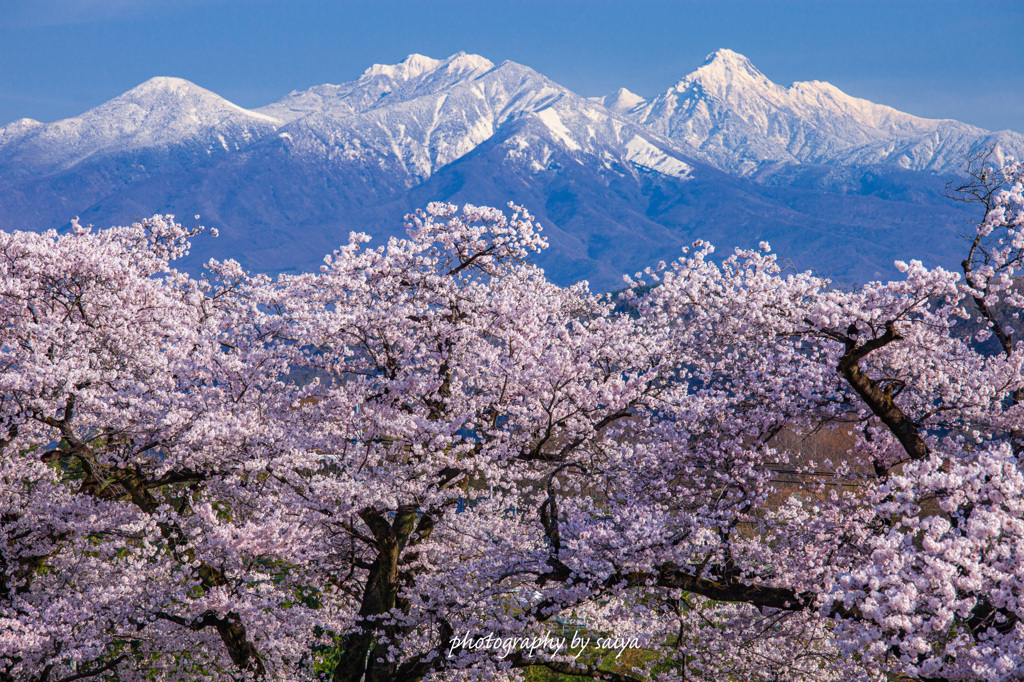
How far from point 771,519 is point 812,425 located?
2253 millimetres

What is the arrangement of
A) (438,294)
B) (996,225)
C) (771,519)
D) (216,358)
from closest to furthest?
(996,225) < (771,519) < (216,358) < (438,294)

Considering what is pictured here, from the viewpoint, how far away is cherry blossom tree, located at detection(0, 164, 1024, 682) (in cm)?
1148

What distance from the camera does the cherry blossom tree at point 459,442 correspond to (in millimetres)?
11484

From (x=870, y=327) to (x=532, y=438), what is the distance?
5971 mm

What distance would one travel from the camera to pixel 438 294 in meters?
14.7

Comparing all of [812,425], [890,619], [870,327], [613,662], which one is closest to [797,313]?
[870,327]

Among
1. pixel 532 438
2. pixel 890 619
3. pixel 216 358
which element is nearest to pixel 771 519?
pixel 532 438

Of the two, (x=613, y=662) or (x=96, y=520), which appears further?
(x=613, y=662)

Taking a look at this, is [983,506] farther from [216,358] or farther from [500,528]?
[216,358]

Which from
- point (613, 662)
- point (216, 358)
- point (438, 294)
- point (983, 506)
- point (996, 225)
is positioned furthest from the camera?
point (613, 662)

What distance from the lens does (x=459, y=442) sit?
12.8 meters

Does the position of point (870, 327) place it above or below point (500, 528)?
above

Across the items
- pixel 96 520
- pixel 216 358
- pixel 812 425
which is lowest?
pixel 96 520

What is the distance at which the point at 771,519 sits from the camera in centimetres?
1191
